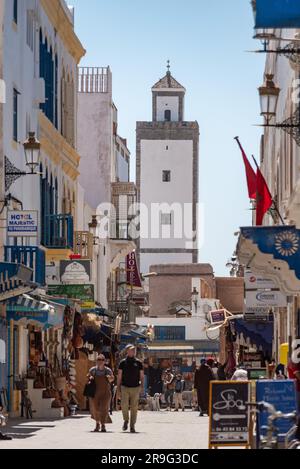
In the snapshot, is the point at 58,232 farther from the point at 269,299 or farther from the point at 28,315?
the point at 28,315

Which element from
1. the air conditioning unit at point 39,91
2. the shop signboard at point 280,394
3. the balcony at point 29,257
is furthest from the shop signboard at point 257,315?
the shop signboard at point 280,394

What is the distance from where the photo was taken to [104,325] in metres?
48.9

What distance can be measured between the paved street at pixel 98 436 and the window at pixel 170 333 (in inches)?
2008

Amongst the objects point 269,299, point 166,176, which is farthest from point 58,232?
point 166,176

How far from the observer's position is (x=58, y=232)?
4431 cm

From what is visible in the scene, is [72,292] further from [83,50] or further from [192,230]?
[192,230]

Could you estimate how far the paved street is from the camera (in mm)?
21938

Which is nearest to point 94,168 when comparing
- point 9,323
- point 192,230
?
point 9,323

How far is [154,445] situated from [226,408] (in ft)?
9.73

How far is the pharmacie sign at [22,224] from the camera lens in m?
31.9

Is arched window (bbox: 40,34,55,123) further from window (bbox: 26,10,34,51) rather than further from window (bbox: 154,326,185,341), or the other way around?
window (bbox: 154,326,185,341)

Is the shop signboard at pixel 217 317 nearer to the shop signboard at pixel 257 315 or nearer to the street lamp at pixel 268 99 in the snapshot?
the shop signboard at pixel 257 315

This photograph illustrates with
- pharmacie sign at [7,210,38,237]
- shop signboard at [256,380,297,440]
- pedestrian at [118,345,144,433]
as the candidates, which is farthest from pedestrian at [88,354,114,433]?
shop signboard at [256,380,297,440]

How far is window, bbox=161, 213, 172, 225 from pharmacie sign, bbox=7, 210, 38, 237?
98351 millimetres
